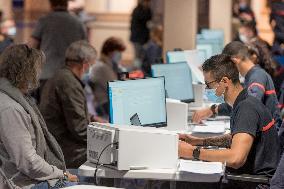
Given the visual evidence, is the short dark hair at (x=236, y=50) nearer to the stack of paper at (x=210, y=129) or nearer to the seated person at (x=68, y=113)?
the stack of paper at (x=210, y=129)

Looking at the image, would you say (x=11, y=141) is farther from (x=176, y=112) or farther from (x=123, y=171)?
(x=176, y=112)

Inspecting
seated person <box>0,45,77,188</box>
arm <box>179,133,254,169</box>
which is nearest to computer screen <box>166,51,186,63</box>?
seated person <box>0,45,77,188</box>

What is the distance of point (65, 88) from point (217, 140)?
1351 millimetres

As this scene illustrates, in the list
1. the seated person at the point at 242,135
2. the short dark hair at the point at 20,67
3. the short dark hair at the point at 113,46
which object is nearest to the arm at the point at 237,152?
the seated person at the point at 242,135

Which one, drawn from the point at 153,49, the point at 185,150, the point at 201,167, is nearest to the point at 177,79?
the point at 185,150

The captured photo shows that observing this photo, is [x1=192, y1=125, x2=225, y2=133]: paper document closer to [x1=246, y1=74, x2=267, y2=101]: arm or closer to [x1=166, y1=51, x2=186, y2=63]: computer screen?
[x1=246, y1=74, x2=267, y2=101]: arm

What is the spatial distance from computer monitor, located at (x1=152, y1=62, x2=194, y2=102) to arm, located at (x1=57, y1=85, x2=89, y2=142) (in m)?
0.99

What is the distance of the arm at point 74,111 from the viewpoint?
241 inches

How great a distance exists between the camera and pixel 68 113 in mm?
6129

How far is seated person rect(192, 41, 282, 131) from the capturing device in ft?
22.0

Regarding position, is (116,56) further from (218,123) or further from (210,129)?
(210,129)

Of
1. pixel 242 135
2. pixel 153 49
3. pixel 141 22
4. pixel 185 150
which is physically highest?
pixel 242 135

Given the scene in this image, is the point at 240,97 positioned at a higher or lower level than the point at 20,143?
higher

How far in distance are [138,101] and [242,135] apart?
1.13 metres
